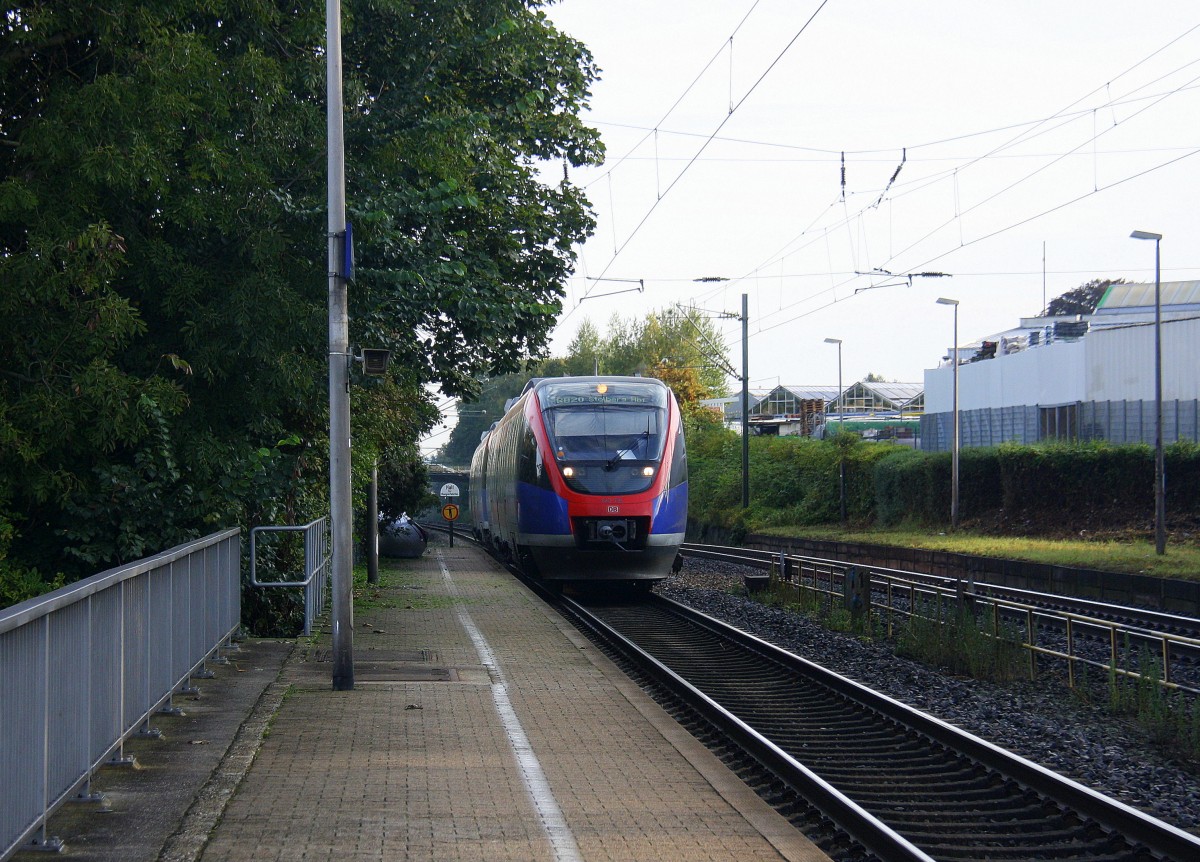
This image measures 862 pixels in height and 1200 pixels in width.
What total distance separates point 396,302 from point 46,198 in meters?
4.48

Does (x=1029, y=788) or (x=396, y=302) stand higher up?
(x=396, y=302)

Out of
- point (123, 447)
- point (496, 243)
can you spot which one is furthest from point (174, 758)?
point (496, 243)

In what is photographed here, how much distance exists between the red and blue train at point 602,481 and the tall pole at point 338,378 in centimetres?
798

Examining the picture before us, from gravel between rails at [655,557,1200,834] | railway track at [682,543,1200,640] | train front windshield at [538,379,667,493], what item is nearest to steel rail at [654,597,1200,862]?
gravel between rails at [655,557,1200,834]

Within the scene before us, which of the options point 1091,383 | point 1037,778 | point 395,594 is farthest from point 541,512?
point 1091,383

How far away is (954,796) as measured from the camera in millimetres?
7801

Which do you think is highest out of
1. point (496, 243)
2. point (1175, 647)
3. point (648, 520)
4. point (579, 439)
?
point (496, 243)

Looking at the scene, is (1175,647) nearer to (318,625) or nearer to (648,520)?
(648,520)

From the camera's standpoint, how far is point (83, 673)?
6469 millimetres

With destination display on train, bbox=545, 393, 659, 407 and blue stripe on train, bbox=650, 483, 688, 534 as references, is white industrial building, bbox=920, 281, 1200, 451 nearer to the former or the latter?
blue stripe on train, bbox=650, 483, 688, 534

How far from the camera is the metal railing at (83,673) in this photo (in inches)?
207

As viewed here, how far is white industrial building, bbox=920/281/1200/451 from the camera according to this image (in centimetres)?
3891

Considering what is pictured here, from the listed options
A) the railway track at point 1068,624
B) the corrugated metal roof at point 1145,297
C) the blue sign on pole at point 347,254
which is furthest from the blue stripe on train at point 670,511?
the corrugated metal roof at point 1145,297

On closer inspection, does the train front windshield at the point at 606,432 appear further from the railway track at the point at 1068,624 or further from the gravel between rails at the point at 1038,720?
the railway track at the point at 1068,624
